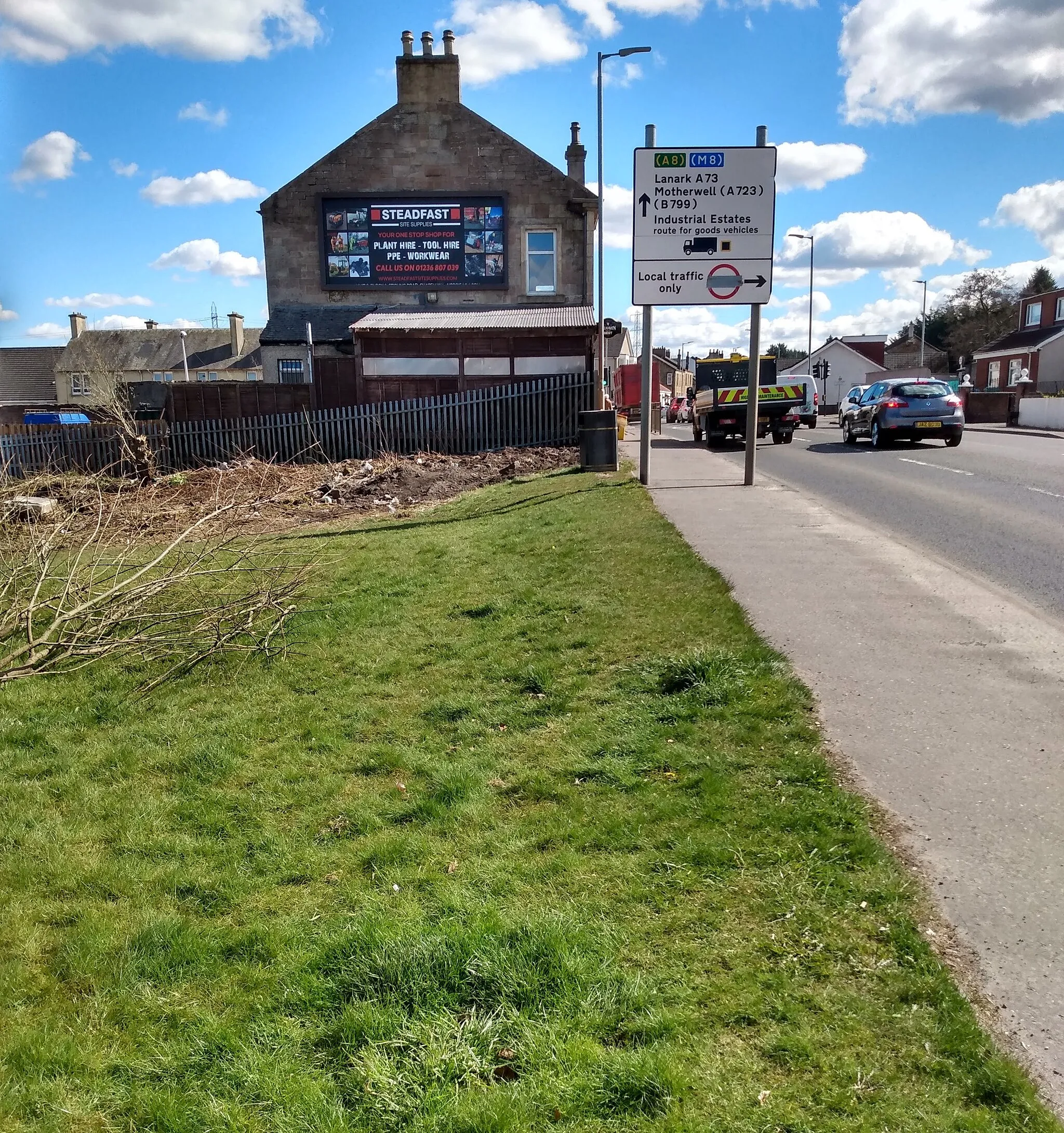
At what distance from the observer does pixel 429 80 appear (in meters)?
31.4

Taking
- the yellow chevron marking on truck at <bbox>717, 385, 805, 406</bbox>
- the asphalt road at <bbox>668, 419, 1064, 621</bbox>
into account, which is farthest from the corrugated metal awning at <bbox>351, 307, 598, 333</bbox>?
the asphalt road at <bbox>668, 419, 1064, 621</bbox>

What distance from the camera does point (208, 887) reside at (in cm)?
372

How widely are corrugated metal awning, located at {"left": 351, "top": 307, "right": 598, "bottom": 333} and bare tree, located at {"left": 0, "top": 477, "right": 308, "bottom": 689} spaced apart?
17.4 meters

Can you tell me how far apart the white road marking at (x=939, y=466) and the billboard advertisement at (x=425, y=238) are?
17.4m

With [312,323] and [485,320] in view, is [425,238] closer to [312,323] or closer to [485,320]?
[312,323]

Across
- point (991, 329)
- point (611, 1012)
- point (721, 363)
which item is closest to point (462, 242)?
point (721, 363)

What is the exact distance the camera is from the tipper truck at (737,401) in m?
23.5

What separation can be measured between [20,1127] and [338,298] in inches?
1258

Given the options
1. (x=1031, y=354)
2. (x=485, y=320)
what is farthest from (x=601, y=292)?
(x=1031, y=354)

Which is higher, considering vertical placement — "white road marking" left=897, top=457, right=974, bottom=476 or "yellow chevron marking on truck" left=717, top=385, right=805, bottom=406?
"yellow chevron marking on truck" left=717, top=385, right=805, bottom=406

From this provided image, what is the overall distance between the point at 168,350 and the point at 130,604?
78093 mm

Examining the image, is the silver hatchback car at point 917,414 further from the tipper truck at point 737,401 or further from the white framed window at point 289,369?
the white framed window at point 289,369

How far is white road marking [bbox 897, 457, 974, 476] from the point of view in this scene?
15.7 metres

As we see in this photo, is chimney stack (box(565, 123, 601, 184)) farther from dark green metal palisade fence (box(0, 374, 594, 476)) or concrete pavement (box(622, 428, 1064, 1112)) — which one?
concrete pavement (box(622, 428, 1064, 1112))
